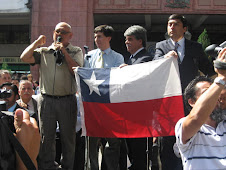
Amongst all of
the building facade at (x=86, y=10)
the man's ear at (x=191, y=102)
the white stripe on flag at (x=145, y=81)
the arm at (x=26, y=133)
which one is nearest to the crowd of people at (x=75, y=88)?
the white stripe on flag at (x=145, y=81)

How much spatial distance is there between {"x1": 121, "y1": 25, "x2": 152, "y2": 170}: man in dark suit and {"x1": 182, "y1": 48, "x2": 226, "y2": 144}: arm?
2289 mm

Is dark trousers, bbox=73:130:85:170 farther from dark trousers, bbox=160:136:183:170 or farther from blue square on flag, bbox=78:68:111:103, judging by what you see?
dark trousers, bbox=160:136:183:170

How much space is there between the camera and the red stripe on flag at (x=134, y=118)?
14.9 ft

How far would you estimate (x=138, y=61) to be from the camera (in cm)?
513

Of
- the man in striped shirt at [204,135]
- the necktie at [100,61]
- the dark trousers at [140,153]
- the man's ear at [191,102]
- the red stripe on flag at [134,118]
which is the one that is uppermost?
the necktie at [100,61]

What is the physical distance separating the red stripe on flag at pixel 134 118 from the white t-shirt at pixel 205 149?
5.27ft

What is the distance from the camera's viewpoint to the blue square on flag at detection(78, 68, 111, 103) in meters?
5.01

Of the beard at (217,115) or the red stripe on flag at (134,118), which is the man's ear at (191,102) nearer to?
the beard at (217,115)

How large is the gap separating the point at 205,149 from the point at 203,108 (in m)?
0.34

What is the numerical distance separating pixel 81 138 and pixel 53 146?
1036 mm

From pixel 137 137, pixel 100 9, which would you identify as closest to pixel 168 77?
pixel 137 137

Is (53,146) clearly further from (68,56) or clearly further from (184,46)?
(184,46)

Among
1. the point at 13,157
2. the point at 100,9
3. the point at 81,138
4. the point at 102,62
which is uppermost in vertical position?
the point at 100,9

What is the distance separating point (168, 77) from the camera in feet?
15.3
